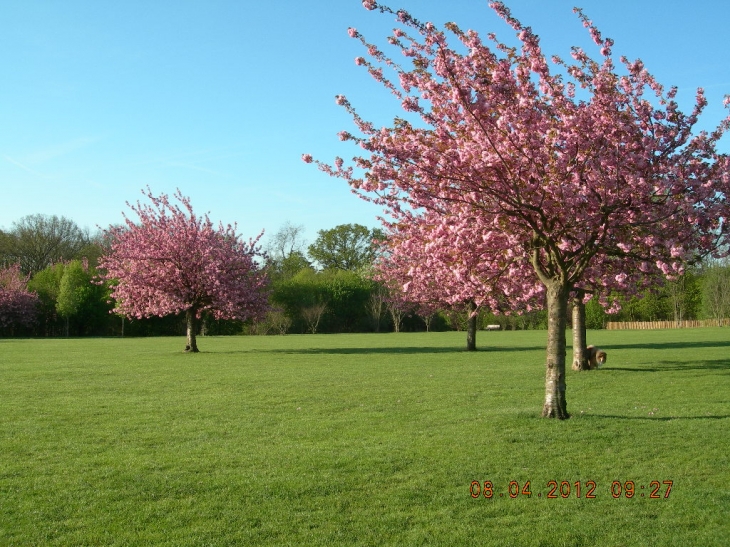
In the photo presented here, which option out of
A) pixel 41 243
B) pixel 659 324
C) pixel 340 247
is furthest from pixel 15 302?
pixel 659 324

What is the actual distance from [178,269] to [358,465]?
2481 cm

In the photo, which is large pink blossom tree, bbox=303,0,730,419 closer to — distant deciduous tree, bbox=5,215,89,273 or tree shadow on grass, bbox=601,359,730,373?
tree shadow on grass, bbox=601,359,730,373

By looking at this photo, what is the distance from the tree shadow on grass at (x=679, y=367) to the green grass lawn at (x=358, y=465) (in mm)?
4538

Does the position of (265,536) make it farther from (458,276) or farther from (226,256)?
(226,256)

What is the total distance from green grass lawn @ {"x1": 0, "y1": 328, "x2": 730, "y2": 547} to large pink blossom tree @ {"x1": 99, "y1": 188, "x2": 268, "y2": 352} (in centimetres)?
1549

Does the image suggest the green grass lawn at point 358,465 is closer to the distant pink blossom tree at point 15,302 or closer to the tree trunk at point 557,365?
the tree trunk at point 557,365

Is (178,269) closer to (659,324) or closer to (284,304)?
(284,304)

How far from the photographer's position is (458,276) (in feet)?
37.9

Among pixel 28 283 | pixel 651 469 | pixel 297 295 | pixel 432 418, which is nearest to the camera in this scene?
pixel 651 469

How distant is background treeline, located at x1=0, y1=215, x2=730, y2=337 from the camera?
63281 millimetres

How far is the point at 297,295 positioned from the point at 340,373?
5323 centimetres

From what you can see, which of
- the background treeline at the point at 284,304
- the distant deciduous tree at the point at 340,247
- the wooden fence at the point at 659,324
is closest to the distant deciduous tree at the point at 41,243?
the background treeline at the point at 284,304

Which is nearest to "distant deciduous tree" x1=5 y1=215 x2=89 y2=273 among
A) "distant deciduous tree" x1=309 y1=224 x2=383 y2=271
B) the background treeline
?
the background treeline

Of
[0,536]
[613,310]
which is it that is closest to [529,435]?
[0,536]
